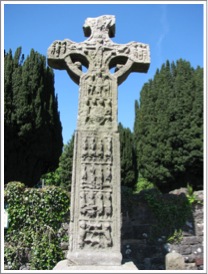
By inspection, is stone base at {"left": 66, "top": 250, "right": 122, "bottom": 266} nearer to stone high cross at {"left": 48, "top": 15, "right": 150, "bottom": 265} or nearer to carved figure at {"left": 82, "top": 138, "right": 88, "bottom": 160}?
stone high cross at {"left": 48, "top": 15, "right": 150, "bottom": 265}

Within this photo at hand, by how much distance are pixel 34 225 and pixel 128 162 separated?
41.8 feet

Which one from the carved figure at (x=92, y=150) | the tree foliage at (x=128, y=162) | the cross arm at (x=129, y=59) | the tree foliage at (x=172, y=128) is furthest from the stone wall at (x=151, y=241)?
the tree foliage at (x=128, y=162)

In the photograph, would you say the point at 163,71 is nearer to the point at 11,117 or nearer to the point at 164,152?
the point at 164,152

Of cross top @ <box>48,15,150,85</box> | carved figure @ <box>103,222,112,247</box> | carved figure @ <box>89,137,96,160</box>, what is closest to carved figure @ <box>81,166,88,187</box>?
carved figure @ <box>89,137,96,160</box>

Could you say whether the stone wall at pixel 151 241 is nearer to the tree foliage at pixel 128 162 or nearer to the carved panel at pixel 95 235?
the carved panel at pixel 95 235

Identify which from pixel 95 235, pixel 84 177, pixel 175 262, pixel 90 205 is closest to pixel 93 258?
pixel 95 235

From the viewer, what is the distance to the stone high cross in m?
4.42

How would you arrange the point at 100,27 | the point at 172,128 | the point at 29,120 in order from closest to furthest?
the point at 100,27 < the point at 29,120 < the point at 172,128

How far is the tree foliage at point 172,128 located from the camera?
18188 mm

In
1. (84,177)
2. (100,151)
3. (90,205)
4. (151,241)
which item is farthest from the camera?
(151,241)

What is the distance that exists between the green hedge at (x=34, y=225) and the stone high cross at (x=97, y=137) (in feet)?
12.4

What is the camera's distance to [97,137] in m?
4.88

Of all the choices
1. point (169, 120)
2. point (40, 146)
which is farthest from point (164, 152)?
point (40, 146)

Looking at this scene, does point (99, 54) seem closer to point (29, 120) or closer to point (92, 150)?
point (92, 150)
